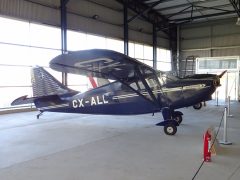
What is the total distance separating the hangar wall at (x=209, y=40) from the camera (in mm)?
20234

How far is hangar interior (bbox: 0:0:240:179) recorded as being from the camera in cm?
405

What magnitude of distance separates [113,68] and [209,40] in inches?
681

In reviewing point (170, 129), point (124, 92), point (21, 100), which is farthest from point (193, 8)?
point (21, 100)

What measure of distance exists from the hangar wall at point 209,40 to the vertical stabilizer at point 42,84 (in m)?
16.8

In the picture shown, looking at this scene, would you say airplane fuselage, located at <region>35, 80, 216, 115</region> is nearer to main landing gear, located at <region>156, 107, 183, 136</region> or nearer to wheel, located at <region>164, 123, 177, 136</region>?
main landing gear, located at <region>156, 107, 183, 136</region>

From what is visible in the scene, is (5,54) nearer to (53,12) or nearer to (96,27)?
(53,12)

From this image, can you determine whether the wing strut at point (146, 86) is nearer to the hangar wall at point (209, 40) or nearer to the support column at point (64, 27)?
the support column at point (64, 27)

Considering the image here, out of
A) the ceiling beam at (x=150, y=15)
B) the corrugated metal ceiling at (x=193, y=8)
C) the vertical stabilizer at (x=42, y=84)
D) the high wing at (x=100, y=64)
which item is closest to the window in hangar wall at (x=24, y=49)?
the vertical stabilizer at (x=42, y=84)

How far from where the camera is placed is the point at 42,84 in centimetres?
727

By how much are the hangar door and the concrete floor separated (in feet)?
41.5

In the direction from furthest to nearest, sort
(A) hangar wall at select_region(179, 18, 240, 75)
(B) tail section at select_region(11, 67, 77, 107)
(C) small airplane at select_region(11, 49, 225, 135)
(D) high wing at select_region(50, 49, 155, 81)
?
(A) hangar wall at select_region(179, 18, 240, 75)
(B) tail section at select_region(11, 67, 77, 107)
(C) small airplane at select_region(11, 49, 225, 135)
(D) high wing at select_region(50, 49, 155, 81)

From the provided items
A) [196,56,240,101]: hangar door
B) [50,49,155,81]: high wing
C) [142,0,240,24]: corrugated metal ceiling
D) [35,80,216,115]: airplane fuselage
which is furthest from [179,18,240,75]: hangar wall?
[50,49,155,81]: high wing

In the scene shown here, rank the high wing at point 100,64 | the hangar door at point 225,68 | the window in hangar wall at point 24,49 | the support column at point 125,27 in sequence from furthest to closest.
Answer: the hangar door at point 225,68, the support column at point 125,27, the window in hangar wall at point 24,49, the high wing at point 100,64

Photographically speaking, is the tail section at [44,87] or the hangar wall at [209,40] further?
the hangar wall at [209,40]
